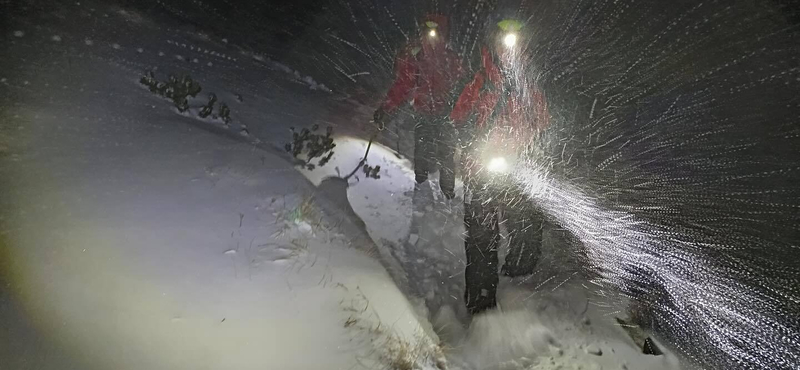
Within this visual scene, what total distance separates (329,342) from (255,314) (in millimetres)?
399

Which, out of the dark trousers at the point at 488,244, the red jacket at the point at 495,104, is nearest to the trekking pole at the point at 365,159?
the red jacket at the point at 495,104

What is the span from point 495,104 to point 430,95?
444 millimetres

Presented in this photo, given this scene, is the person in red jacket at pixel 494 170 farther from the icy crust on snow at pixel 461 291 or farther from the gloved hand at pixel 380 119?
the gloved hand at pixel 380 119

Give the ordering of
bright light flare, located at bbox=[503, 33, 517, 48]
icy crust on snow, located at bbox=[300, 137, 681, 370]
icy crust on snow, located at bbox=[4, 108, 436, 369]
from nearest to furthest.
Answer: icy crust on snow, located at bbox=[4, 108, 436, 369] → icy crust on snow, located at bbox=[300, 137, 681, 370] → bright light flare, located at bbox=[503, 33, 517, 48]

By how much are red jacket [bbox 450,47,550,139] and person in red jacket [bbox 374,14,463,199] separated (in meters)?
0.10

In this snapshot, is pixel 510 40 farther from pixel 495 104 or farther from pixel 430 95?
pixel 430 95

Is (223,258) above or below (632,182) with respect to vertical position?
below

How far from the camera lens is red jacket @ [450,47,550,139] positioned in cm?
274

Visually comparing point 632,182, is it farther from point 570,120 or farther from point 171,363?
point 171,363

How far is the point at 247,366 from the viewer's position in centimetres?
192

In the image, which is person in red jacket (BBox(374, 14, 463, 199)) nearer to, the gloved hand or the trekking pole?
the gloved hand

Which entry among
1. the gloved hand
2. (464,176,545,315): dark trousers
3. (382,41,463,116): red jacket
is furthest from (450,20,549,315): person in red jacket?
the gloved hand

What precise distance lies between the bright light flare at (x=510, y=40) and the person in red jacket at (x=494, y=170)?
15cm

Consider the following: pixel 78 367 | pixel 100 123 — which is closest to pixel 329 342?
pixel 78 367
